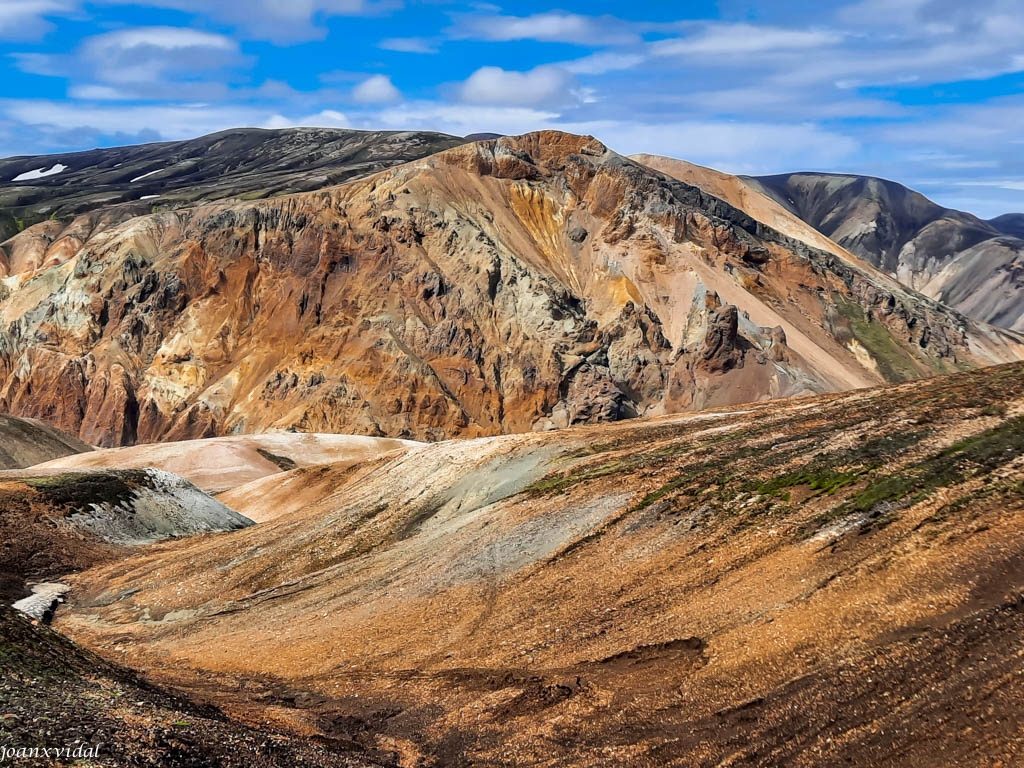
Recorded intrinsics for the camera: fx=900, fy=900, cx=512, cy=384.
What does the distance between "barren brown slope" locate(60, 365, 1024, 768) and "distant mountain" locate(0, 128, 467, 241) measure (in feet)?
293

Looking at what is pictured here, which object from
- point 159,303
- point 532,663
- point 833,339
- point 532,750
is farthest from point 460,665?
point 833,339

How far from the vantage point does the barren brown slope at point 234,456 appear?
53438mm

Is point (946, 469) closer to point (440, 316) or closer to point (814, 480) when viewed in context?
point (814, 480)

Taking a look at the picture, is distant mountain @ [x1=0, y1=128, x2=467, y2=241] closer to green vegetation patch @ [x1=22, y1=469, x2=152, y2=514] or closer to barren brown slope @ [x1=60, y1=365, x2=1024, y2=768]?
green vegetation patch @ [x1=22, y1=469, x2=152, y2=514]

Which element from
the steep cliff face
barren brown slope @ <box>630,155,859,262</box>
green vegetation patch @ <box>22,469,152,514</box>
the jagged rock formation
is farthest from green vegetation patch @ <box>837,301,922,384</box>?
the jagged rock formation

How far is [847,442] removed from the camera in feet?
78.9

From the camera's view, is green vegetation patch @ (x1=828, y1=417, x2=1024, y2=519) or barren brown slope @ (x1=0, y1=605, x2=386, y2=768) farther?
green vegetation patch @ (x1=828, y1=417, x2=1024, y2=519)

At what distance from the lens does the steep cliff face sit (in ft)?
246

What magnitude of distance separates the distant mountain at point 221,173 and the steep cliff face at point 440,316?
28688mm

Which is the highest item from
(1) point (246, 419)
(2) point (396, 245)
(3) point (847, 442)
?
(2) point (396, 245)

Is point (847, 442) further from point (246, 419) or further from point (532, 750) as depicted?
point (246, 419)

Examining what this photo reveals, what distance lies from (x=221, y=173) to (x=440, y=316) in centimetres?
10512

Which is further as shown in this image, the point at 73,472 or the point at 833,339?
the point at 833,339

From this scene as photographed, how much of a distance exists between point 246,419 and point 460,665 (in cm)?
5846
